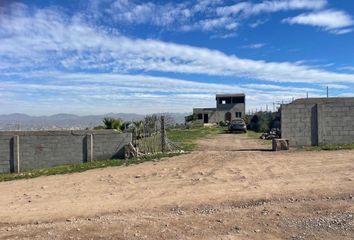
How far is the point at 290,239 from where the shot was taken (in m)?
6.72

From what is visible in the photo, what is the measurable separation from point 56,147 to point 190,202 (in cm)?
844

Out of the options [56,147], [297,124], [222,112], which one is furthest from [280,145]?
[222,112]

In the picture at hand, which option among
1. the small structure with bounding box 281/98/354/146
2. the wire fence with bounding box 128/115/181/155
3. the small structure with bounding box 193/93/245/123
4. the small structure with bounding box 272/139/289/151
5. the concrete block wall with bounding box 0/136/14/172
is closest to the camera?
the concrete block wall with bounding box 0/136/14/172

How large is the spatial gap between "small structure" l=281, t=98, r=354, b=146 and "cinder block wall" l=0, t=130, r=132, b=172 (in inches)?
286

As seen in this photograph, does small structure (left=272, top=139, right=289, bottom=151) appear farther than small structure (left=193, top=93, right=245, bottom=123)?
No

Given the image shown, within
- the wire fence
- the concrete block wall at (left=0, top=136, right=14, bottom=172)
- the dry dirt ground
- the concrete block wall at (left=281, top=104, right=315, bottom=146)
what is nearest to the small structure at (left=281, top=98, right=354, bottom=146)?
the concrete block wall at (left=281, top=104, right=315, bottom=146)

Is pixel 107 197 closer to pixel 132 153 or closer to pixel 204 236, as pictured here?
pixel 204 236

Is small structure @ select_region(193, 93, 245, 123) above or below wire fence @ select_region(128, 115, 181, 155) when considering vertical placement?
above

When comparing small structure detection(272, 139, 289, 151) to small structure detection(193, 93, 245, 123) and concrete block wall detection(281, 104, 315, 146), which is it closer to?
concrete block wall detection(281, 104, 315, 146)

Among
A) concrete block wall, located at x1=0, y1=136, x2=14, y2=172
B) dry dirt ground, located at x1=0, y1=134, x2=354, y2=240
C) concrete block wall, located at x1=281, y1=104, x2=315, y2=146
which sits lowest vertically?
dry dirt ground, located at x1=0, y1=134, x2=354, y2=240

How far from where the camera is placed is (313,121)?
18.2 metres

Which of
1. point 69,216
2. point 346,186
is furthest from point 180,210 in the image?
point 346,186

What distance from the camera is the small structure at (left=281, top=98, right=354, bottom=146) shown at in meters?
18.1

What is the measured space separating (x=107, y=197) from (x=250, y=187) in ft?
12.0
